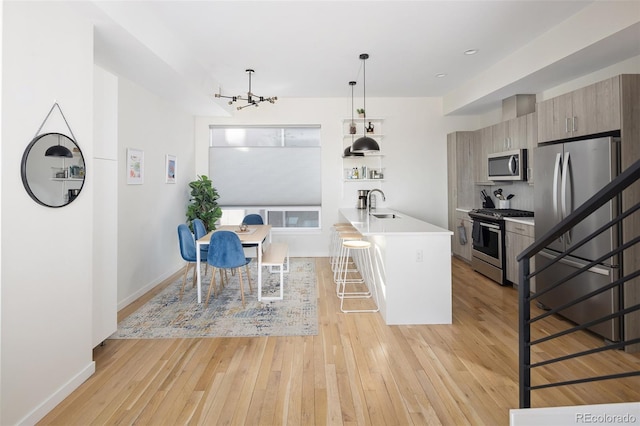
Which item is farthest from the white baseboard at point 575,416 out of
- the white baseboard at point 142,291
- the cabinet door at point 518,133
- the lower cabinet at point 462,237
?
the lower cabinet at point 462,237

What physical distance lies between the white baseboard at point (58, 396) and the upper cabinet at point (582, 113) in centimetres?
439

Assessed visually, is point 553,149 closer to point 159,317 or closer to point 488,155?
point 488,155

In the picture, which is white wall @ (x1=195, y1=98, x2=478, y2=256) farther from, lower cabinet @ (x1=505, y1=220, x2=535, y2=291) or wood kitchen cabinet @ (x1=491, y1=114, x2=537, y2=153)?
lower cabinet @ (x1=505, y1=220, x2=535, y2=291)

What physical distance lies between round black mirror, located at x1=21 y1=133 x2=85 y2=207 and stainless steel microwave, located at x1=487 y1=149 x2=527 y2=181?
486cm

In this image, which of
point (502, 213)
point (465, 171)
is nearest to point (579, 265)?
point (502, 213)

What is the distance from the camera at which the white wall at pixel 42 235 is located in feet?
6.18

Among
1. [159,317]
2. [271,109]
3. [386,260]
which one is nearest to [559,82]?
[386,260]

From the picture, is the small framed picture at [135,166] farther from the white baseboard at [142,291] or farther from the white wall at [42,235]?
the white wall at [42,235]

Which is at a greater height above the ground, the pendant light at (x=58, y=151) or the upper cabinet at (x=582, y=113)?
the upper cabinet at (x=582, y=113)

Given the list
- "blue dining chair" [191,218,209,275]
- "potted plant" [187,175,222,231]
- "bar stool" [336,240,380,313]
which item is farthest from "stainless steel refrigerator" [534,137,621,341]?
"potted plant" [187,175,222,231]

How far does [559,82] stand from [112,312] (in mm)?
5515

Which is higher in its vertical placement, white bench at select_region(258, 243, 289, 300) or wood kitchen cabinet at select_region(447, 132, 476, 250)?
wood kitchen cabinet at select_region(447, 132, 476, 250)

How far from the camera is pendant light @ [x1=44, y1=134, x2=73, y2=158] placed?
2.14m

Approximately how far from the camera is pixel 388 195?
21.6 feet
